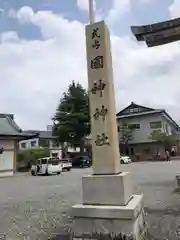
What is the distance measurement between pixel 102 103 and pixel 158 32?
12.8 ft

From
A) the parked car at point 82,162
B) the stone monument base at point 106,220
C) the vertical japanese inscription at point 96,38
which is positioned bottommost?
the stone monument base at point 106,220

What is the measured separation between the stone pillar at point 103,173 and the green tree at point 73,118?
118ft

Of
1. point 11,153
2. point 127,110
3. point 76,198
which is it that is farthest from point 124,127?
point 76,198

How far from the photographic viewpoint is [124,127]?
4916 cm

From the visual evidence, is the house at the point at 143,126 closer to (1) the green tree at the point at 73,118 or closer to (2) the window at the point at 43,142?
(1) the green tree at the point at 73,118

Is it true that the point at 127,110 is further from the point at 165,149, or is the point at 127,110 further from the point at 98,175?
the point at 98,175

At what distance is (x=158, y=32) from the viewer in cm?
806

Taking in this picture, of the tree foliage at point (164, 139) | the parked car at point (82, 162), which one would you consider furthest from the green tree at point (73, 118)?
the tree foliage at point (164, 139)

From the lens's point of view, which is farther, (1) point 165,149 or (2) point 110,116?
(1) point 165,149

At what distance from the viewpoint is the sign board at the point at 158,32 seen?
791 cm

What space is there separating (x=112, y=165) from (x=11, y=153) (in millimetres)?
22213

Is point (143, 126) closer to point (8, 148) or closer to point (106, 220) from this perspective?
point (8, 148)

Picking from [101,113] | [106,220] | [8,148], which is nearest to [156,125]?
[8,148]

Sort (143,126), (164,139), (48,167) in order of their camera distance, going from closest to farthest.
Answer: (48,167) → (164,139) → (143,126)
